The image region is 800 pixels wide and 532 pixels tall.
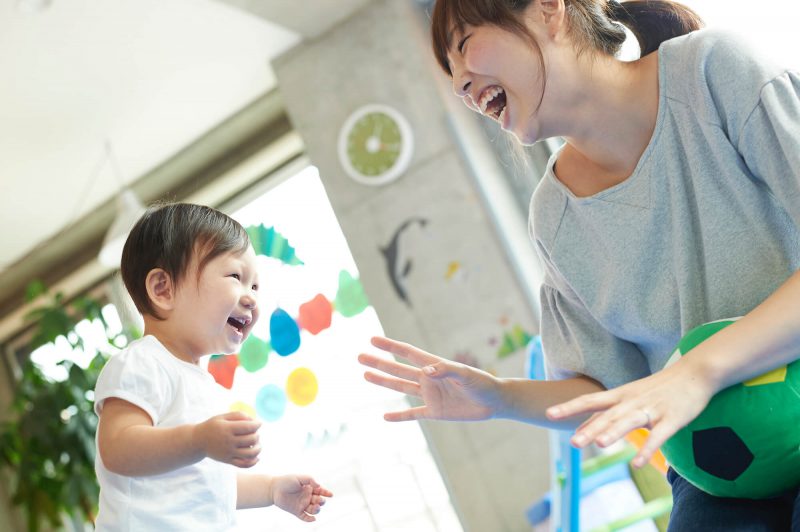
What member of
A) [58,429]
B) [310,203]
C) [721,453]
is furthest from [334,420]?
[721,453]

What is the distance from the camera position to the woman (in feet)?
3.96

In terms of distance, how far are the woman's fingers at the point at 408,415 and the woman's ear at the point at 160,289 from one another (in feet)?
1.49

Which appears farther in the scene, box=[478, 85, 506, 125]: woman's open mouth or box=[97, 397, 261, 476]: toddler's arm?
box=[478, 85, 506, 125]: woman's open mouth

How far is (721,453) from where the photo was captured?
3.77 ft

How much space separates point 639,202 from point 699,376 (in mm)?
410

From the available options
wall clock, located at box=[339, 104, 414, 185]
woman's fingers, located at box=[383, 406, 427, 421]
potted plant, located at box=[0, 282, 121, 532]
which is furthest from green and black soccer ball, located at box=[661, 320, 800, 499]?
potted plant, located at box=[0, 282, 121, 532]

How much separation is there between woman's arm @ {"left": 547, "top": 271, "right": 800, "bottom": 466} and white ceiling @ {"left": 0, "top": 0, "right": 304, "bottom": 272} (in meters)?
3.29

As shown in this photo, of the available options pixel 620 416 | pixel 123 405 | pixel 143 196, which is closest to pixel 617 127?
pixel 620 416

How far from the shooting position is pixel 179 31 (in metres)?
4.11

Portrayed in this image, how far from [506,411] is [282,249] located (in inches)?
146

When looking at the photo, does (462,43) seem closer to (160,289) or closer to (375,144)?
(160,289)

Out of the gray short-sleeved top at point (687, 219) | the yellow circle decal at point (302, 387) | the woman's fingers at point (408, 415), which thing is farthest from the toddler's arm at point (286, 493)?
the yellow circle decal at point (302, 387)

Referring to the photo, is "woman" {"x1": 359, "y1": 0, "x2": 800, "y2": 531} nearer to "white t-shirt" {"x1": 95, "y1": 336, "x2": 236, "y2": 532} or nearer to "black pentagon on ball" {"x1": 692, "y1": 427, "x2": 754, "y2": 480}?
"black pentagon on ball" {"x1": 692, "y1": 427, "x2": 754, "y2": 480}

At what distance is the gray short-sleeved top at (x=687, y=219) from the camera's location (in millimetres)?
1230
